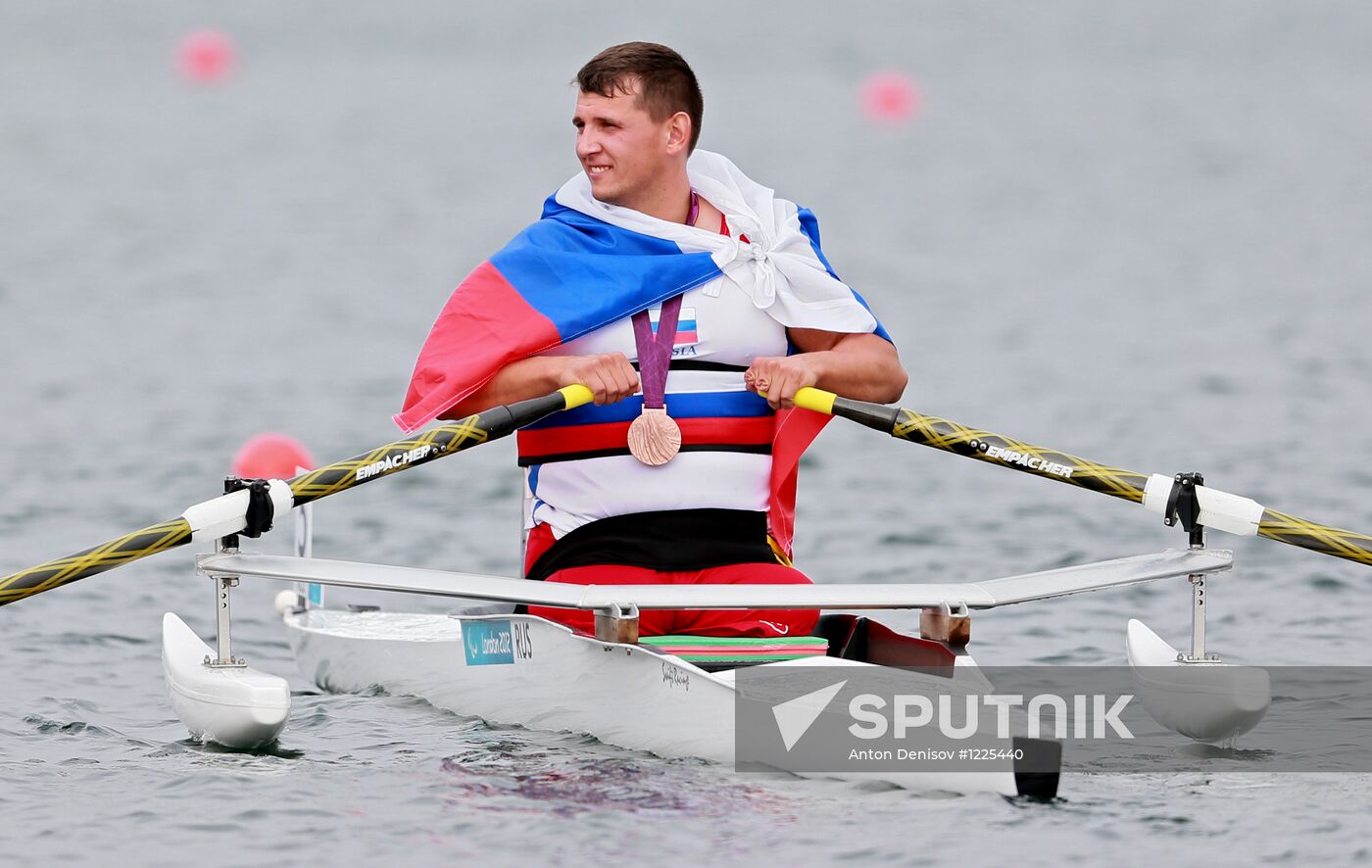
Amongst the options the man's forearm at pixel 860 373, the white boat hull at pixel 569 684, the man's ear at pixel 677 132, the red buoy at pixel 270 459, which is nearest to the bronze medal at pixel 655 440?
the man's forearm at pixel 860 373

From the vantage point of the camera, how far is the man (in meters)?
6.79

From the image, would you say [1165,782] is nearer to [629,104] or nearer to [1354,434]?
[629,104]

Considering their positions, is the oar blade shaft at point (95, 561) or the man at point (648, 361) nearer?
the oar blade shaft at point (95, 561)

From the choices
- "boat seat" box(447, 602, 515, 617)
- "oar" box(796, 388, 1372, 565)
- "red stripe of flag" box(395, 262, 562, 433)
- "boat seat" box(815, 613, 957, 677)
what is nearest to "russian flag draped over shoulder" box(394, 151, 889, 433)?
"red stripe of flag" box(395, 262, 562, 433)

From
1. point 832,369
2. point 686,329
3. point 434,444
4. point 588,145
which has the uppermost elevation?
point 588,145

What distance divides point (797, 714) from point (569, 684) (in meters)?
0.93

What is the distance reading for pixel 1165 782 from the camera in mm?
6270

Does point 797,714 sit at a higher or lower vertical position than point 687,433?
lower

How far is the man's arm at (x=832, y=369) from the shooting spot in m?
6.79

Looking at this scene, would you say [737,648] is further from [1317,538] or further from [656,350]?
[1317,538]

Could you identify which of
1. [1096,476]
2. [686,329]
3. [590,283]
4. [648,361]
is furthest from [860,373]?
[590,283]

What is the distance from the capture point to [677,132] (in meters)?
6.94

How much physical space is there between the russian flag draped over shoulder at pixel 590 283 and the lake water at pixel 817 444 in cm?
119

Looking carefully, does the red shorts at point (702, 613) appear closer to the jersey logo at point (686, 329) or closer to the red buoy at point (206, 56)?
the jersey logo at point (686, 329)
